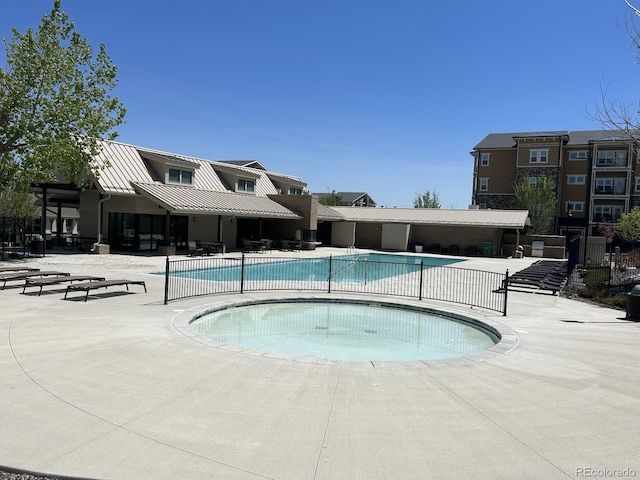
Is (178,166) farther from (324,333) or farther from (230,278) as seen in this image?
(324,333)

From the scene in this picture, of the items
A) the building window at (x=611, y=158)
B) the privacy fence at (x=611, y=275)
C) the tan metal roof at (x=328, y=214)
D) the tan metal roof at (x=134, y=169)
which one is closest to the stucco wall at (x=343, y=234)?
the tan metal roof at (x=328, y=214)

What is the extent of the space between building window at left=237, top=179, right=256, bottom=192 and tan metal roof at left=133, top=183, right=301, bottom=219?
1.00m

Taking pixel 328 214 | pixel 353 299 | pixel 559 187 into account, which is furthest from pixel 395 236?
pixel 353 299

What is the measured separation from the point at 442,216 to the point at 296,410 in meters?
36.7

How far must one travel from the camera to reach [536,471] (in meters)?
4.05

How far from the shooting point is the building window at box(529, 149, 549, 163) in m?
50.8

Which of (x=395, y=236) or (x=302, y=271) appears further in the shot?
(x=395, y=236)

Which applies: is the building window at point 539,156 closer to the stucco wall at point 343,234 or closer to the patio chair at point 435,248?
the patio chair at point 435,248

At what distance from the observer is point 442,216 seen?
3997 cm

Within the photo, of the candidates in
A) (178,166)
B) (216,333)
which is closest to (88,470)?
(216,333)

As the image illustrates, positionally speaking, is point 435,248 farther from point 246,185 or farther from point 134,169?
point 134,169

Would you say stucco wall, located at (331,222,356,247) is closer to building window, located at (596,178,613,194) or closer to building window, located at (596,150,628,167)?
building window, located at (596,178,613,194)

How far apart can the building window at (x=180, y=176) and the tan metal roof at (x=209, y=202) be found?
0.56 meters

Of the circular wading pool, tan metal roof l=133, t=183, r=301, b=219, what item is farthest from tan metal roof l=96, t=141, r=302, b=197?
the circular wading pool
